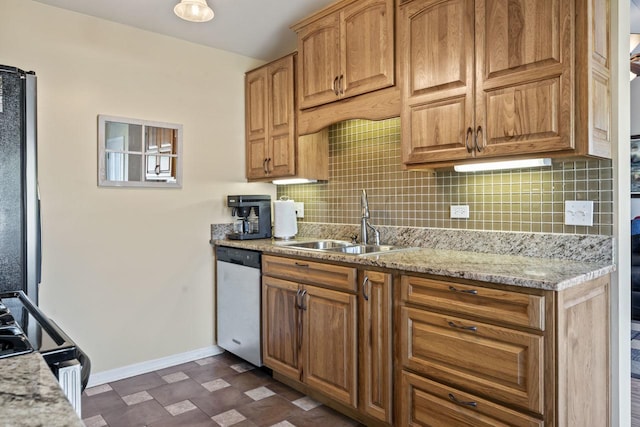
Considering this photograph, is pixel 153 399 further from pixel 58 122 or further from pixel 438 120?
pixel 438 120

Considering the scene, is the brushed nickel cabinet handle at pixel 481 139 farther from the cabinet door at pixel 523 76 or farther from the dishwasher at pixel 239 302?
the dishwasher at pixel 239 302

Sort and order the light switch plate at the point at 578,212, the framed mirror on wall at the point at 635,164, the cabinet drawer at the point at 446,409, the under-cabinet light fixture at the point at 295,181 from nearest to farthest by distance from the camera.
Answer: the cabinet drawer at the point at 446,409 < the light switch plate at the point at 578,212 < the under-cabinet light fixture at the point at 295,181 < the framed mirror on wall at the point at 635,164

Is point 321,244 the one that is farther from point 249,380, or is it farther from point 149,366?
point 149,366

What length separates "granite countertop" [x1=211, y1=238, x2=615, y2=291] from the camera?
5.32 ft

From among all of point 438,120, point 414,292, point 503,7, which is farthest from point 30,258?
point 503,7

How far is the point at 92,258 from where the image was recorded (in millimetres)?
2867

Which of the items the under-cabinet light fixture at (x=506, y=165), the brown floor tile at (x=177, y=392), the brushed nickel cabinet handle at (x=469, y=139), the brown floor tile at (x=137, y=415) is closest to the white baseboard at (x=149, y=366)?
the brown floor tile at (x=177, y=392)

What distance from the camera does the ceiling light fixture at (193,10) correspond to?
2420 millimetres

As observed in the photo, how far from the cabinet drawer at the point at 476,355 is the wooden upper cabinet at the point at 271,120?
5.34 ft

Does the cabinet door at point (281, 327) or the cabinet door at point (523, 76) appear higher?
the cabinet door at point (523, 76)

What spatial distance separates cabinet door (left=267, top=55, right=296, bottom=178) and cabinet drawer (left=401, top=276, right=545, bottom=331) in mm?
1526

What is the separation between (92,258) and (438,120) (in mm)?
2323

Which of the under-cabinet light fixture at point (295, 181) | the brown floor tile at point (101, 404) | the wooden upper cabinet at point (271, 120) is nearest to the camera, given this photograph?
the brown floor tile at point (101, 404)

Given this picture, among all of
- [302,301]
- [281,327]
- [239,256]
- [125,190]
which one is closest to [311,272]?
[302,301]
